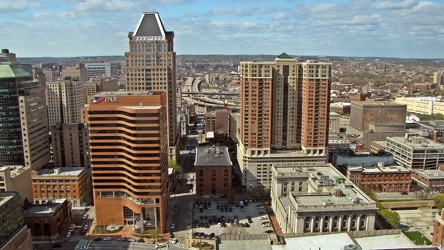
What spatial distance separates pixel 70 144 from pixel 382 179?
351ft

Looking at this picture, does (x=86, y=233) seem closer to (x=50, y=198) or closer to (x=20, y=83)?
(x=50, y=198)

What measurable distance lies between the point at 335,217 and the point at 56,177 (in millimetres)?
83381

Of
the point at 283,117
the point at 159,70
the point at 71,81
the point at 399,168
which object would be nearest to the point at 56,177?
the point at 159,70

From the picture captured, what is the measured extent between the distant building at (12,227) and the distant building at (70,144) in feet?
178

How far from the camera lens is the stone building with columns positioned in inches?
3494

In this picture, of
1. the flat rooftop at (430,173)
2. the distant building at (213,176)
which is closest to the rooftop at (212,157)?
the distant building at (213,176)

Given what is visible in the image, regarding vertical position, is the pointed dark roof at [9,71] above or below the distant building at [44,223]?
above

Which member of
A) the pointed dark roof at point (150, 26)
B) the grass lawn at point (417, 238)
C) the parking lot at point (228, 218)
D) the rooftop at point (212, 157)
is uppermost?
the pointed dark roof at point (150, 26)

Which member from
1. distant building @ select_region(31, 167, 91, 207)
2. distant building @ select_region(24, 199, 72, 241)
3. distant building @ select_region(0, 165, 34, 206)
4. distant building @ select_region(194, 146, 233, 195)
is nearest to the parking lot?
distant building @ select_region(194, 146, 233, 195)

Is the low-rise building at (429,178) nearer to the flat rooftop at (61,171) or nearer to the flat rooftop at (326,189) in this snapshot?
the flat rooftop at (326,189)

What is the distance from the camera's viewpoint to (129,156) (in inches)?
3962

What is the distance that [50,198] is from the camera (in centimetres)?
12381

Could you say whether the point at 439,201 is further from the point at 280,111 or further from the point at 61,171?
the point at 61,171

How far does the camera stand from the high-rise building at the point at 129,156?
99.1m
